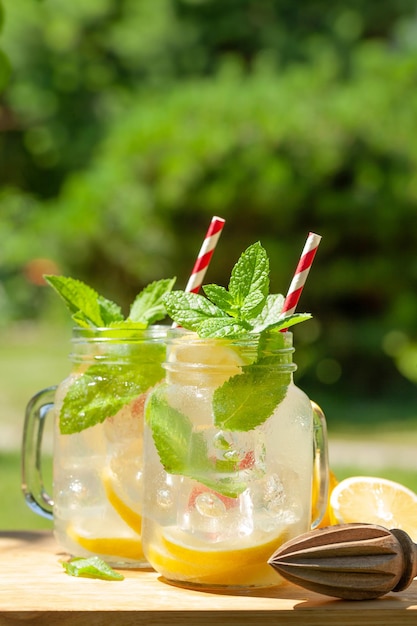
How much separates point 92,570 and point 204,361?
0.30 meters

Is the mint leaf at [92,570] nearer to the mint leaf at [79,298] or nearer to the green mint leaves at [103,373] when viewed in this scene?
the green mint leaves at [103,373]

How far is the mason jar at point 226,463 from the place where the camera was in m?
1.08

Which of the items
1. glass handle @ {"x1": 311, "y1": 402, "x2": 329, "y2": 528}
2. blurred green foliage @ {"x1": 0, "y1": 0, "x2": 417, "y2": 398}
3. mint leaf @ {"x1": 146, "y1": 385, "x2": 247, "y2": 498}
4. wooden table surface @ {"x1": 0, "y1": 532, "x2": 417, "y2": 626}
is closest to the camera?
wooden table surface @ {"x1": 0, "y1": 532, "x2": 417, "y2": 626}

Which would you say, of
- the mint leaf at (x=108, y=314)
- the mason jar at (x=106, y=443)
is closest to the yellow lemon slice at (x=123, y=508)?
the mason jar at (x=106, y=443)

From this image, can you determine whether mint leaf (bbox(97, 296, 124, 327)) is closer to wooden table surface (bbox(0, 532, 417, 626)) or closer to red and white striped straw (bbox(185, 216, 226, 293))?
red and white striped straw (bbox(185, 216, 226, 293))

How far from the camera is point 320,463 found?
1.21 metres

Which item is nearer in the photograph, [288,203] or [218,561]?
[218,561]

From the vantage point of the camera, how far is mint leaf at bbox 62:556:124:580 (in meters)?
1.14

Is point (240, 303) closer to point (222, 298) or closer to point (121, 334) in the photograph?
point (222, 298)

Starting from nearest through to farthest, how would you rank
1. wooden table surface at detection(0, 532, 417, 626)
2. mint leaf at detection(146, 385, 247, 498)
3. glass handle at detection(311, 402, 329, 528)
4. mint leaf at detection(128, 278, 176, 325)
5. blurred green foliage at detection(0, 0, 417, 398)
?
1. wooden table surface at detection(0, 532, 417, 626)
2. mint leaf at detection(146, 385, 247, 498)
3. glass handle at detection(311, 402, 329, 528)
4. mint leaf at detection(128, 278, 176, 325)
5. blurred green foliage at detection(0, 0, 417, 398)

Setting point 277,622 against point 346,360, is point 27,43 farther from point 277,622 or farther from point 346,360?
point 277,622

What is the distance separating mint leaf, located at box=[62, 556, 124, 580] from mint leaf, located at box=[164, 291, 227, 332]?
0.32 metres

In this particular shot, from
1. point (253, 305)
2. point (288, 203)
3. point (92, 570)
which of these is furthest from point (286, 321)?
point (288, 203)

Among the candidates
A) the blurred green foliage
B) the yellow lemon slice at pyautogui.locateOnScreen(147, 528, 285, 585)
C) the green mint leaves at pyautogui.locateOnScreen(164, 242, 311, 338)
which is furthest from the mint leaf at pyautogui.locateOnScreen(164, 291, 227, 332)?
the blurred green foliage
